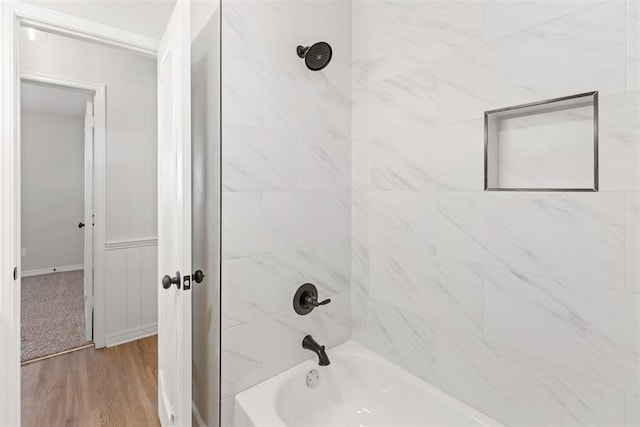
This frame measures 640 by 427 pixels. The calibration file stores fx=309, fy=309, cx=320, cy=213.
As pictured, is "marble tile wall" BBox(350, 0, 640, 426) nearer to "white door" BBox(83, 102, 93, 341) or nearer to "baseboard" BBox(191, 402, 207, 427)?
"baseboard" BBox(191, 402, 207, 427)

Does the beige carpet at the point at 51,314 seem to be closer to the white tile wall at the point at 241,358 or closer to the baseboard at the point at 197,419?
the baseboard at the point at 197,419

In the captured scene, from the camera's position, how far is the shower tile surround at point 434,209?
0.92 metres

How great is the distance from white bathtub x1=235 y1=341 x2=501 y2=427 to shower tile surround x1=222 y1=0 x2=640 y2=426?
6 centimetres

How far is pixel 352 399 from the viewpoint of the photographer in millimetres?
1555

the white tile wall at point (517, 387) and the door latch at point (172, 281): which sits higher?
the door latch at point (172, 281)

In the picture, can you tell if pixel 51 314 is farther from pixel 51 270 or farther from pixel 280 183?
pixel 280 183

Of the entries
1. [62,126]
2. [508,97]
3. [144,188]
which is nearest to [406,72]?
[508,97]

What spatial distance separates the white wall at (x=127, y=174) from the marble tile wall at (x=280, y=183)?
1.85 meters

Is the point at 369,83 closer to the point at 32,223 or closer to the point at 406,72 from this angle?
the point at 406,72

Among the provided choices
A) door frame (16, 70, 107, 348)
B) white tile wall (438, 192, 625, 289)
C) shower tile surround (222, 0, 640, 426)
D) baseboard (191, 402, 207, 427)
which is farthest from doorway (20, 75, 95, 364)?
white tile wall (438, 192, 625, 289)

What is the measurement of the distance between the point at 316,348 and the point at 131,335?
204 centimetres

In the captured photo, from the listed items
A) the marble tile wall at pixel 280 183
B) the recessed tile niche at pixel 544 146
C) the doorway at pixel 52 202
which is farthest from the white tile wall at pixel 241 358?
the doorway at pixel 52 202

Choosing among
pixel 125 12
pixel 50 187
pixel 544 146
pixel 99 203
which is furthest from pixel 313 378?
pixel 50 187

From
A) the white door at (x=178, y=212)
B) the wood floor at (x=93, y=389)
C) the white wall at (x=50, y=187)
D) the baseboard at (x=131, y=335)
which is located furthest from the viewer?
the white wall at (x=50, y=187)
